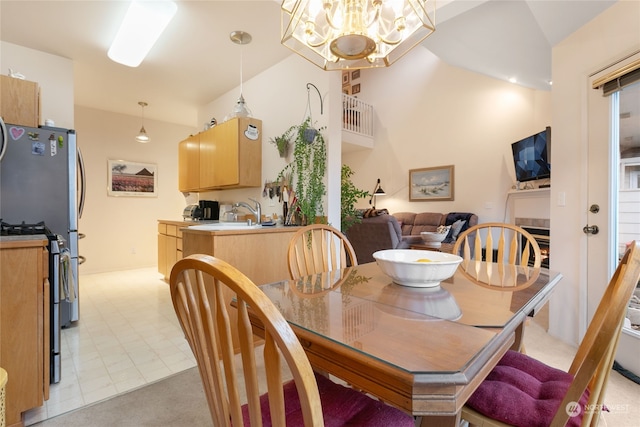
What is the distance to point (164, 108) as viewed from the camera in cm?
455

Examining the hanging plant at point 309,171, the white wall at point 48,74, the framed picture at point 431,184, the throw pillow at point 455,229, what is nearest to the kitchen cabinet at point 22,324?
the hanging plant at point 309,171

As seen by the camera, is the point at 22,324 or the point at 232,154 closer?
the point at 22,324

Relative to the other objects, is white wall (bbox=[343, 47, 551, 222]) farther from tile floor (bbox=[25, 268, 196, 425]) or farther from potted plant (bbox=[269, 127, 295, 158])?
tile floor (bbox=[25, 268, 196, 425])

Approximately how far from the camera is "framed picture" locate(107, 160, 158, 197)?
469 cm

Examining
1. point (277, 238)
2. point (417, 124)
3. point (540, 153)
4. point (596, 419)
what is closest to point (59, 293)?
point (277, 238)

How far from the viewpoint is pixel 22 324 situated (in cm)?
135

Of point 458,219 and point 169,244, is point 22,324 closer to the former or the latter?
point 169,244

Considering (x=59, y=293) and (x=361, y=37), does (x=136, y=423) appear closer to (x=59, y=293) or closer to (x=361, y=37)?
(x=59, y=293)

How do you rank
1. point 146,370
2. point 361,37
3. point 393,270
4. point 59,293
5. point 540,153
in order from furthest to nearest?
point 540,153 < point 146,370 < point 59,293 < point 361,37 < point 393,270

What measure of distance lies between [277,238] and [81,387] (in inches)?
58.8

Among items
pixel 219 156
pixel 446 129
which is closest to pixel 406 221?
pixel 446 129

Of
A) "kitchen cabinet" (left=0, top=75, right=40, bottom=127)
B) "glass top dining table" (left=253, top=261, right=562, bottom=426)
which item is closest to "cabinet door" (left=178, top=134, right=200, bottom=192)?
"kitchen cabinet" (left=0, top=75, right=40, bottom=127)

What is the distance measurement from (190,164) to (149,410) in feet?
10.6

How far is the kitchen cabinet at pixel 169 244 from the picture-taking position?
3.69 m
